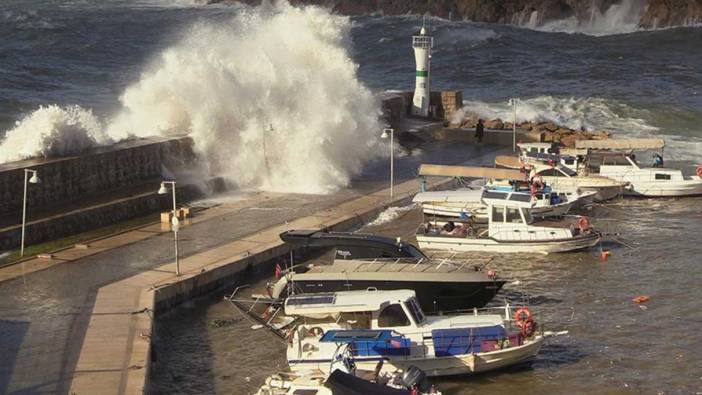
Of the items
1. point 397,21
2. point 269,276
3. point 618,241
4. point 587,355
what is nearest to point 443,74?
point 397,21

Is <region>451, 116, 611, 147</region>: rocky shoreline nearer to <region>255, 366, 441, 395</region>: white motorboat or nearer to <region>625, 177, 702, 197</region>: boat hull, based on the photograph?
<region>625, 177, 702, 197</region>: boat hull

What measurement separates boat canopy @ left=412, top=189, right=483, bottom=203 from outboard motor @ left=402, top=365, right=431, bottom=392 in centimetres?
1377

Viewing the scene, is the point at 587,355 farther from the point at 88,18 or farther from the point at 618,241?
the point at 88,18

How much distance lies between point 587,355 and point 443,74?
51.6 metres

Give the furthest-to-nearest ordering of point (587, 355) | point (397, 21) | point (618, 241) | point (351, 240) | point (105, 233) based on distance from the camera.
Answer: point (397, 21) → point (618, 241) → point (105, 233) → point (351, 240) → point (587, 355)

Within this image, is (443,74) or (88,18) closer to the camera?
(443,74)

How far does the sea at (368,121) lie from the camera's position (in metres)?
21.2

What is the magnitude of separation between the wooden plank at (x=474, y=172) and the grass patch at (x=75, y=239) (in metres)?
8.48

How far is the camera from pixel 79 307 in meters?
22.3

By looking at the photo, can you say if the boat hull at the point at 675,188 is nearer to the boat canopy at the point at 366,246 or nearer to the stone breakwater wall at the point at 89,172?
the boat canopy at the point at 366,246

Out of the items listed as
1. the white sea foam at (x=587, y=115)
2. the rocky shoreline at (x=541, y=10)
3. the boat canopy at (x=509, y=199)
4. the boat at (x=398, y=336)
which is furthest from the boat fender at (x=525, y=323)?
the rocky shoreline at (x=541, y=10)

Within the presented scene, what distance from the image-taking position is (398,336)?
782 inches

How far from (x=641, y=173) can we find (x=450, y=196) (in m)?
8.72

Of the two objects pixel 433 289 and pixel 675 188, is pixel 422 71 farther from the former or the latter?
pixel 433 289
